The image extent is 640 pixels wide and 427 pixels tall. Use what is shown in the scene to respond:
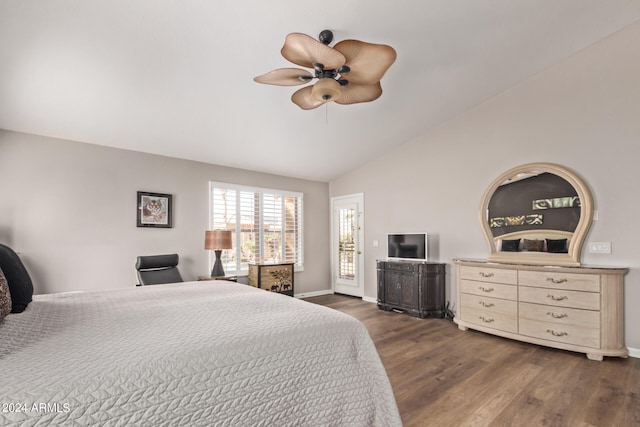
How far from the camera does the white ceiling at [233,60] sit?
2.43 meters

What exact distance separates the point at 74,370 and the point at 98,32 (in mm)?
2572

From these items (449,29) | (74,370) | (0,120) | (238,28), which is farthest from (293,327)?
(0,120)

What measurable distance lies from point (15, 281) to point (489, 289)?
442cm

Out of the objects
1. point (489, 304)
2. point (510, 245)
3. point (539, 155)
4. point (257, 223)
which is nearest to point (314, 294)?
point (257, 223)

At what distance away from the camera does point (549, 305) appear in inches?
134

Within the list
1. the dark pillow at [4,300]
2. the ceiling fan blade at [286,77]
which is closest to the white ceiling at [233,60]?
the ceiling fan blade at [286,77]

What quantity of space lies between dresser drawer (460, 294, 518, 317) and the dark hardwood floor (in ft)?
1.09

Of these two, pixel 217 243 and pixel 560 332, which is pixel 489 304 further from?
pixel 217 243

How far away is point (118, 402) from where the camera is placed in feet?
3.15

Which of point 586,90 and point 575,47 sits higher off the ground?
point 575,47

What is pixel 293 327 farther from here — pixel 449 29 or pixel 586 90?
pixel 586 90

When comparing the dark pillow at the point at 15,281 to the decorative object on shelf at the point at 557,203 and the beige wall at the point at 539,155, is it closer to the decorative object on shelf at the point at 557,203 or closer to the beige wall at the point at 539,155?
the beige wall at the point at 539,155

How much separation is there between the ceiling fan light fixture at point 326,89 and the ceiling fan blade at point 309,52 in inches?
3.9

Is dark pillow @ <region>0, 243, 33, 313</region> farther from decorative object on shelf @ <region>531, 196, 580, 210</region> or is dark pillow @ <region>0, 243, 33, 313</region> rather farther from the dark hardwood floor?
decorative object on shelf @ <region>531, 196, 580, 210</region>
